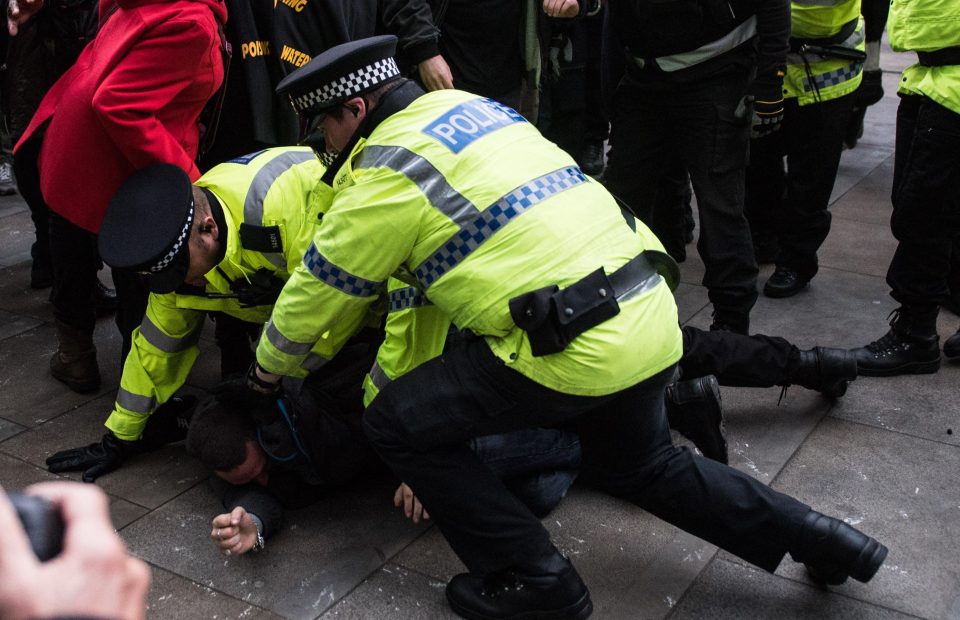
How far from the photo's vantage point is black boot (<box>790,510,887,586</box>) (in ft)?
9.27

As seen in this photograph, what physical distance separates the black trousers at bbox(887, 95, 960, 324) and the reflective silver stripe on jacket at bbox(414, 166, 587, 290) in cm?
186

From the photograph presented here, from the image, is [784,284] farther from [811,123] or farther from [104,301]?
[104,301]

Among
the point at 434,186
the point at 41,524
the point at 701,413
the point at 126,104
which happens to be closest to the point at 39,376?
the point at 126,104

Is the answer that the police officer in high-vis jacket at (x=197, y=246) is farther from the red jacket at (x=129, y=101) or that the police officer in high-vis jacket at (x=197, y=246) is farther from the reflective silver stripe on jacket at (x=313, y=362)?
the red jacket at (x=129, y=101)

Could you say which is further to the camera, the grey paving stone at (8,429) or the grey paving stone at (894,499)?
the grey paving stone at (8,429)

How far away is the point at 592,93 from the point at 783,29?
8.30 feet

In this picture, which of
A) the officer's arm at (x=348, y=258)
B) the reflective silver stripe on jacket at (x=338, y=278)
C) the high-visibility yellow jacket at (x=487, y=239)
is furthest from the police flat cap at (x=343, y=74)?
the reflective silver stripe on jacket at (x=338, y=278)

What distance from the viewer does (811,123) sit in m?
4.75

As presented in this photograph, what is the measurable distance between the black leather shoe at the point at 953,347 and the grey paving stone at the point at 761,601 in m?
1.63

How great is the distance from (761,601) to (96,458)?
7.19 ft

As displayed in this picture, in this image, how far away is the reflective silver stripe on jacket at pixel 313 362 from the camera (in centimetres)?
336

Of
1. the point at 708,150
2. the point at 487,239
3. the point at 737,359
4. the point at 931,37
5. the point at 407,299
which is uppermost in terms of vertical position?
the point at 487,239

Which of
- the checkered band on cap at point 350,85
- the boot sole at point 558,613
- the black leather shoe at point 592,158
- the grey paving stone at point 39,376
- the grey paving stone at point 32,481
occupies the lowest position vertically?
the black leather shoe at point 592,158

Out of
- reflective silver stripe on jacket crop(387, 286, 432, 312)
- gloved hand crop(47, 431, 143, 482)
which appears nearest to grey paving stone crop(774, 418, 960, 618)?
reflective silver stripe on jacket crop(387, 286, 432, 312)
